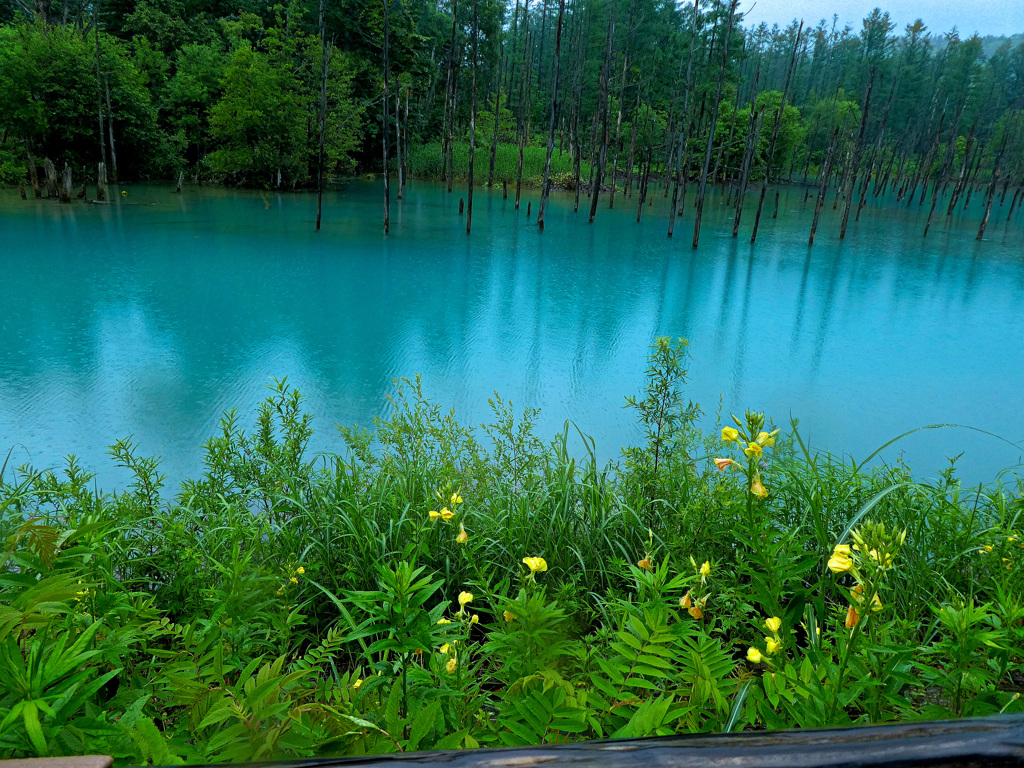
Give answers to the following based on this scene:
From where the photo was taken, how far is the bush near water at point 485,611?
125 cm

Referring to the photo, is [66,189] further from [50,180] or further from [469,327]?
[469,327]

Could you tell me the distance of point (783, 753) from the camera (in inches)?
29.1

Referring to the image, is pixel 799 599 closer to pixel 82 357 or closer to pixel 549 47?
pixel 82 357

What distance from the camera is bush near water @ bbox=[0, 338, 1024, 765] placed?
4.10 feet

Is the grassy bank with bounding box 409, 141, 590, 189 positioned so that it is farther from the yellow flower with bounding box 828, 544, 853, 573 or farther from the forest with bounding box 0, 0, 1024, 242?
the yellow flower with bounding box 828, 544, 853, 573

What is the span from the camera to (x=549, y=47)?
41.0m

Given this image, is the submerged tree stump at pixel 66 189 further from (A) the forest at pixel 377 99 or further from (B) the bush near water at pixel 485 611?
(B) the bush near water at pixel 485 611

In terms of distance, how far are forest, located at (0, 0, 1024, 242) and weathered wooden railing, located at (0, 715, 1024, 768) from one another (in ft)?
46.4

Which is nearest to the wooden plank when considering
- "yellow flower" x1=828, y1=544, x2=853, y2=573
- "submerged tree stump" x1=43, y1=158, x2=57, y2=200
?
"yellow flower" x1=828, y1=544, x2=853, y2=573

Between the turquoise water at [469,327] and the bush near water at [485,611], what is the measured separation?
6.96 feet

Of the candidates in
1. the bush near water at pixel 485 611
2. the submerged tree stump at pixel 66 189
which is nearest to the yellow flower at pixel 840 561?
the bush near water at pixel 485 611

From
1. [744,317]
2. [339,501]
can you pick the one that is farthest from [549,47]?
[339,501]

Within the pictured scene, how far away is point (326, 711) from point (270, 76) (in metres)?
22.8

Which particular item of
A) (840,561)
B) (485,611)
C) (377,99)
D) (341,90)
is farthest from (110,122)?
(840,561)
